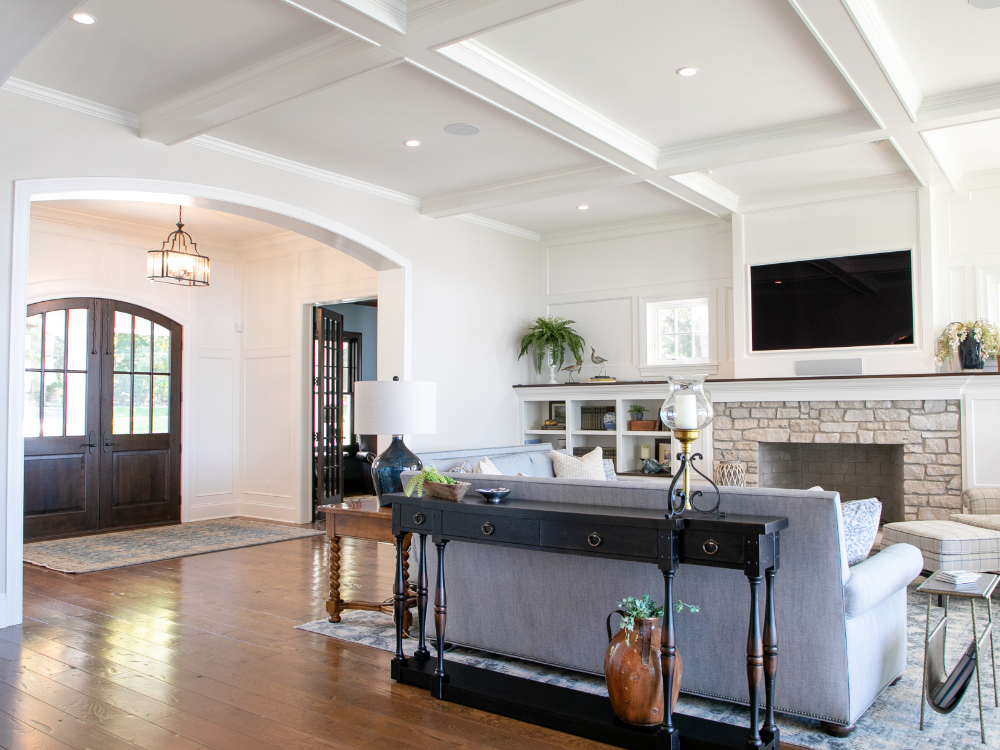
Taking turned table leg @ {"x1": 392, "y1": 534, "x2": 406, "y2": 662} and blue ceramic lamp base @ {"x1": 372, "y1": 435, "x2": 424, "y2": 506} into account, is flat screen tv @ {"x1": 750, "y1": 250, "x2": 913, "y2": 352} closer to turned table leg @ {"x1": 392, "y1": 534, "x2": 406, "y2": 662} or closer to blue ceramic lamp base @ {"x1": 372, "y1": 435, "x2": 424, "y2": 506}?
blue ceramic lamp base @ {"x1": 372, "y1": 435, "x2": 424, "y2": 506}

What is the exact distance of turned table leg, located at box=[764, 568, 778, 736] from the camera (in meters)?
2.56

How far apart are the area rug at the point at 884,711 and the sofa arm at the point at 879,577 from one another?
39 centimetres

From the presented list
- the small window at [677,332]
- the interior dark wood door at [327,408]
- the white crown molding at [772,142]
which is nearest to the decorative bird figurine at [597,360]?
the small window at [677,332]

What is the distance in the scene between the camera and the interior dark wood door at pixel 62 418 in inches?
276

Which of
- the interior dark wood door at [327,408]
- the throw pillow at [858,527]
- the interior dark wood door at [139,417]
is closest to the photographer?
the throw pillow at [858,527]

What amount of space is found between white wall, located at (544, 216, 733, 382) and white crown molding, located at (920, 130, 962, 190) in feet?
5.94

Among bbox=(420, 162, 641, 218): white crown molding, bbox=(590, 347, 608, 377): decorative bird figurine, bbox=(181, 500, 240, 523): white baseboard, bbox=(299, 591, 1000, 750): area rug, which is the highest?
bbox=(420, 162, 641, 218): white crown molding

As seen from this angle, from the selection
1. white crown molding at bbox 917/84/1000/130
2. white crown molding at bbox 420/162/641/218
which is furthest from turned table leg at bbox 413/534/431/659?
white crown molding at bbox 917/84/1000/130

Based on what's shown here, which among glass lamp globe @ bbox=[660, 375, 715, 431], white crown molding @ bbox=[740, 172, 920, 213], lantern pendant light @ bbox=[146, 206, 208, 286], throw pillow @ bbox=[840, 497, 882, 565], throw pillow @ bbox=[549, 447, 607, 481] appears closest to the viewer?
glass lamp globe @ bbox=[660, 375, 715, 431]

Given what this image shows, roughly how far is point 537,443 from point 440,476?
452 centimetres

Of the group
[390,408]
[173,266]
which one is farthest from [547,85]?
[173,266]

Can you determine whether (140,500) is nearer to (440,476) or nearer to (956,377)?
(440,476)

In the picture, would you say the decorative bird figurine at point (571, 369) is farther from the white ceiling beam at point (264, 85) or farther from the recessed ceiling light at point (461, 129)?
the white ceiling beam at point (264, 85)

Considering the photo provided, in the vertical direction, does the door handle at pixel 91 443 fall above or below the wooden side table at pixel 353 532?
above
